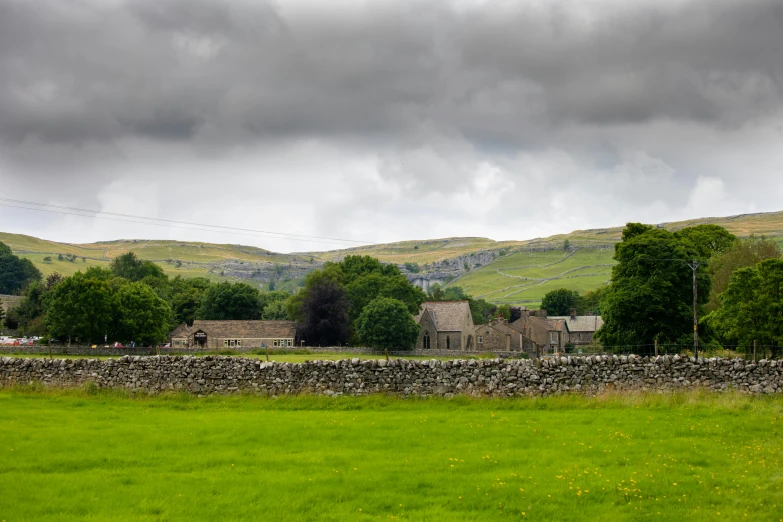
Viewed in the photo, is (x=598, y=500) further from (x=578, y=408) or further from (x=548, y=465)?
(x=578, y=408)

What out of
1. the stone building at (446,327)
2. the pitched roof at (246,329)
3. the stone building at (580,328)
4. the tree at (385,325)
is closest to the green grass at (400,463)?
the tree at (385,325)

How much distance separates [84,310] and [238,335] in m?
30.0

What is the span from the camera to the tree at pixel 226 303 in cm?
13150

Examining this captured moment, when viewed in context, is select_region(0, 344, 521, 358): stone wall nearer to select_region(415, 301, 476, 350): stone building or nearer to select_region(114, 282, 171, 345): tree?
select_region(114, 282, 171, 345): tree

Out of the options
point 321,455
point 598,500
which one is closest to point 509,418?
point 321,455

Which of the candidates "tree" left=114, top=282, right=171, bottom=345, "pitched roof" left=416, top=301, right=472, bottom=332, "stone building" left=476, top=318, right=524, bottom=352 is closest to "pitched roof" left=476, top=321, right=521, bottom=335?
"stone building" left=476, top=318, right=524, bottom=352

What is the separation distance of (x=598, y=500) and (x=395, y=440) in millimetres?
6620

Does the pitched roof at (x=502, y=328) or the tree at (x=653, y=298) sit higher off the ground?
the tree at (x=653, y=298)

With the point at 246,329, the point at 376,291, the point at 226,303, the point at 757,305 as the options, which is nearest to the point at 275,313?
the point at 226,303

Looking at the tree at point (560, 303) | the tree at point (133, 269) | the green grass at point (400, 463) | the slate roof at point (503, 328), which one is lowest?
the green grass at point (400, 463)

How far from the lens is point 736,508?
458 inches

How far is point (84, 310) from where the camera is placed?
84.4 metres

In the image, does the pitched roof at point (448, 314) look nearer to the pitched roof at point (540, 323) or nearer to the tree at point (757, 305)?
the pitched roof at point (540, 323)

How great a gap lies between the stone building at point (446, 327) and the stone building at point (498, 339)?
2.17 m
